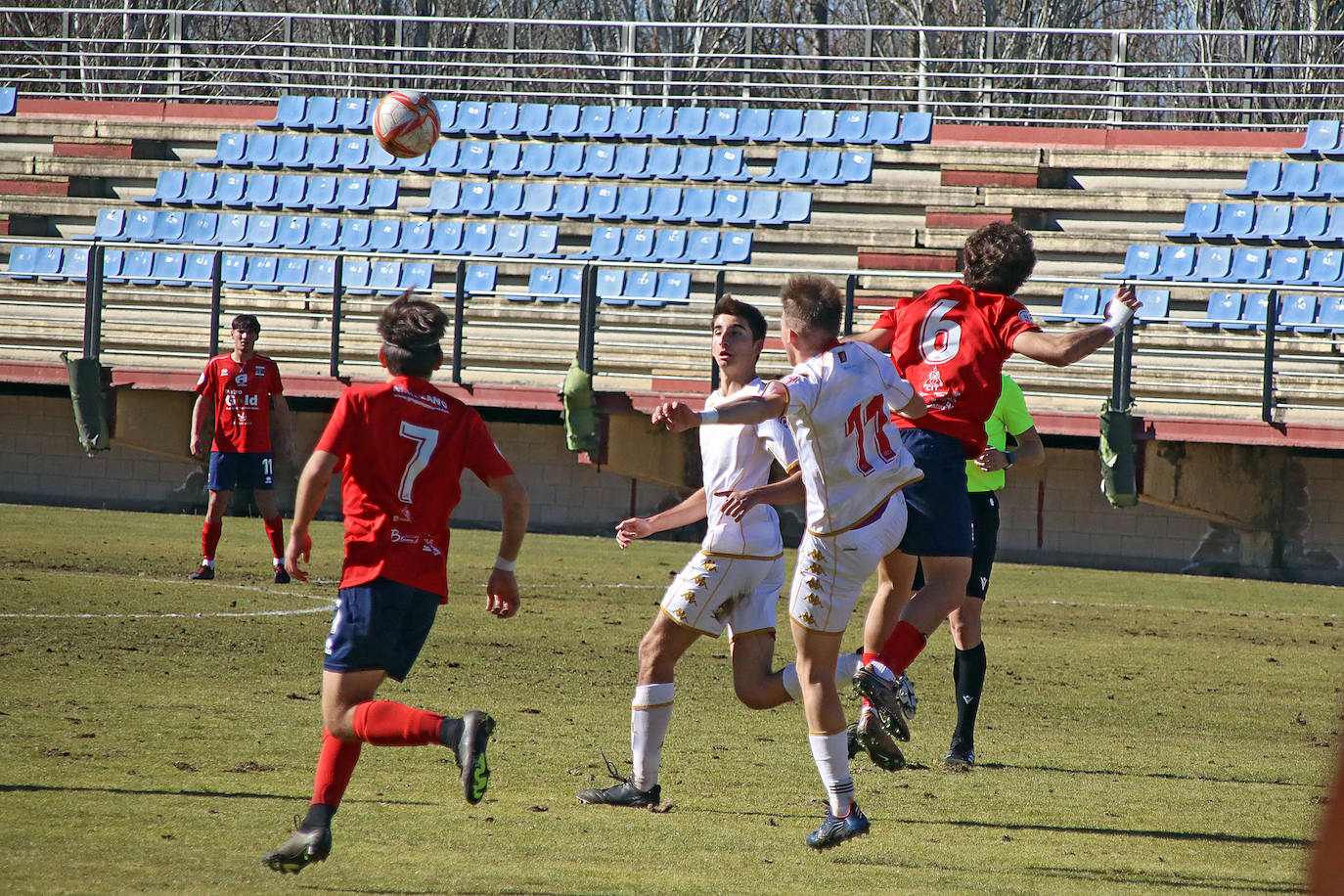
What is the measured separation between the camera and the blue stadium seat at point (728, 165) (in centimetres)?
2309

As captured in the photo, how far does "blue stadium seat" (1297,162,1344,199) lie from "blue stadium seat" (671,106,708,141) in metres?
8.68

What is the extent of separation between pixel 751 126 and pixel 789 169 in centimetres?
158

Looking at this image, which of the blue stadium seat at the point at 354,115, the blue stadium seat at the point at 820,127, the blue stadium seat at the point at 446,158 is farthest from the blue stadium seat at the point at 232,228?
the blue stadium seat at the point at 820,127

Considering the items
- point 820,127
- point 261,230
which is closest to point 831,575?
point 820,127

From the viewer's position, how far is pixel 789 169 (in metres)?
23.0

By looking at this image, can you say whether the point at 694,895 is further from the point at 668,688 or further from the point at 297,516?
the point at 297,516

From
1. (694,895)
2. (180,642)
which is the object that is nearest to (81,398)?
(180,642)

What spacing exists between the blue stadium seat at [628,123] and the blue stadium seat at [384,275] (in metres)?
4.55

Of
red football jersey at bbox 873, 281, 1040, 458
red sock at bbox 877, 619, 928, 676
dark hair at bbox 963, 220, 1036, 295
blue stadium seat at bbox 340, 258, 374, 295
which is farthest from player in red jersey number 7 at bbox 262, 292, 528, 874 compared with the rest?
blue stadium seat at bbox 340, 258, 374, 295

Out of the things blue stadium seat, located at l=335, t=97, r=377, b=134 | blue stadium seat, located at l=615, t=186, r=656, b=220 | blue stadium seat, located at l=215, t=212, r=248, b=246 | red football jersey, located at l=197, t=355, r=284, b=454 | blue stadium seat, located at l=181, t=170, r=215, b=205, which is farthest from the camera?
blue stadium seat, located at l=335, t=97, r=377, b=134

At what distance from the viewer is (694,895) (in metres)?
4.82

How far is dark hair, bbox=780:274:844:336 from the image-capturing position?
5.60 m

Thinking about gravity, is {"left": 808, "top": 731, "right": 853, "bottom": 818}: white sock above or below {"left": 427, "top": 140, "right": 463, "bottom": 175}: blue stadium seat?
below

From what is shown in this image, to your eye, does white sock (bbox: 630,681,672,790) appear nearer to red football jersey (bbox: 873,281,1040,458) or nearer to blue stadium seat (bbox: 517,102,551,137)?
red football jersey (bbox: 873,281,1040,458)
